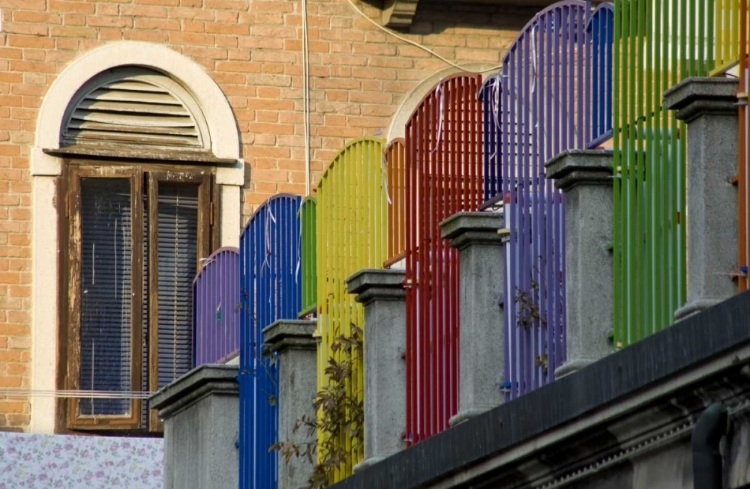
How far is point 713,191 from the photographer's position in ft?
26.2

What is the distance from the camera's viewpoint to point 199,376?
14312mm

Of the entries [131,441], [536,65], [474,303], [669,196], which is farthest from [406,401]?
[131,441]

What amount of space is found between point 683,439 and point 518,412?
1.46m

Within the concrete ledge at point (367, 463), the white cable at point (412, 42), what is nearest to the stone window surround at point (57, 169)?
the white cable at point (412, 42)

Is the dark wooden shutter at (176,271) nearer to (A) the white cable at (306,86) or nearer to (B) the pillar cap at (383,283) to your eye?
(A) the white cable at (306,86)

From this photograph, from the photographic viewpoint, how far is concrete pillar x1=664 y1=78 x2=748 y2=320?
7934 mm

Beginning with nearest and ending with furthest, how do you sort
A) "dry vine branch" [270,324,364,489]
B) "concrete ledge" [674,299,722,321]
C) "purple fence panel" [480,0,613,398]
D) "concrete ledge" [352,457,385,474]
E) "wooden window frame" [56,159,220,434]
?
"concrete ledge" [674,299,722,321], "purple fence panel" [480,0,613,398], "concrete ledge" [352,457,385,474], "dry vine branch" [270,324,364,489], "wooden window frame" [56,159,220,434]

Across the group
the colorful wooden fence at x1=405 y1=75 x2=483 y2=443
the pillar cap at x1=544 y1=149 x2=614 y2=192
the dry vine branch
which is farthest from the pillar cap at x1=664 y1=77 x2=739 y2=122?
the dry vine branch

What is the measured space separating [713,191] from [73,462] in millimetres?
10157

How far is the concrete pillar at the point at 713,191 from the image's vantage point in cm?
793

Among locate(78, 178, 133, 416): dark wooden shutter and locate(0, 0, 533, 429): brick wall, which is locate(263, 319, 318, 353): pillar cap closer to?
locate(0, 0, 533, 429): brick wall

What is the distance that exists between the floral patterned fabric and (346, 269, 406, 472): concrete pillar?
6039mm

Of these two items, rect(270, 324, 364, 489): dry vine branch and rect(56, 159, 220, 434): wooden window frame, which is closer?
rect(270, 324, 364, 489): dry vine branch

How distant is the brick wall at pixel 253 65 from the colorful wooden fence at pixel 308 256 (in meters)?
5.07
